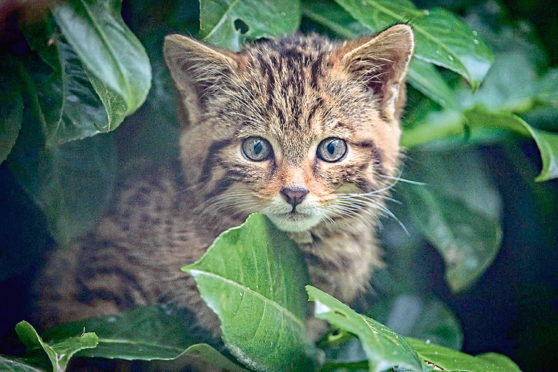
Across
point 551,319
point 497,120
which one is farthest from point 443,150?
point 551,319

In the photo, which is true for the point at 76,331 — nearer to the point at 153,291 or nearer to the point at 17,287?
the point at 153,291

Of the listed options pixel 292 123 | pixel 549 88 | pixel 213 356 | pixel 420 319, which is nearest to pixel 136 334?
pixel 213 356

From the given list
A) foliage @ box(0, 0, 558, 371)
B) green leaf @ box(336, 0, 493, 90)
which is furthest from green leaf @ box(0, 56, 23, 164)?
green leaf @ box(336, 0, 493, 90)

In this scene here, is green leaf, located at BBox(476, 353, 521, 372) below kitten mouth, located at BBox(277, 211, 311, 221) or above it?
below

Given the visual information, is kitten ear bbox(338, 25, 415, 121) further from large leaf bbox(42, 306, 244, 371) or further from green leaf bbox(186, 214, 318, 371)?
large leaf bbox(42, 306, 244, 371)

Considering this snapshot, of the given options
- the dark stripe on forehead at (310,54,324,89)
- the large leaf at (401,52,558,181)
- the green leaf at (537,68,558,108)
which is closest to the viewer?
the dark stripe on forehead at (310,54,324,89)

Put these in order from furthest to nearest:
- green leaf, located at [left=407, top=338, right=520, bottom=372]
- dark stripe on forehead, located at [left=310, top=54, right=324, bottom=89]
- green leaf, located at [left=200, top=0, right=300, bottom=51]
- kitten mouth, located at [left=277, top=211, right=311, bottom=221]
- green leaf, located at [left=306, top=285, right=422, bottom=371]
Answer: dark stripe on forehead, located at [left=310, top=54, right=324, bottom=89], kitten mouth, located at [left=277, top=211, right=311, bottom=221], green leaf, located at [left=200, top=0, right=300, bottom=51], green leaf, located at [left=407, top=338, right=520, bottom=372], green leaf, located at [left=306, top=285, right=422, bottom=371]
